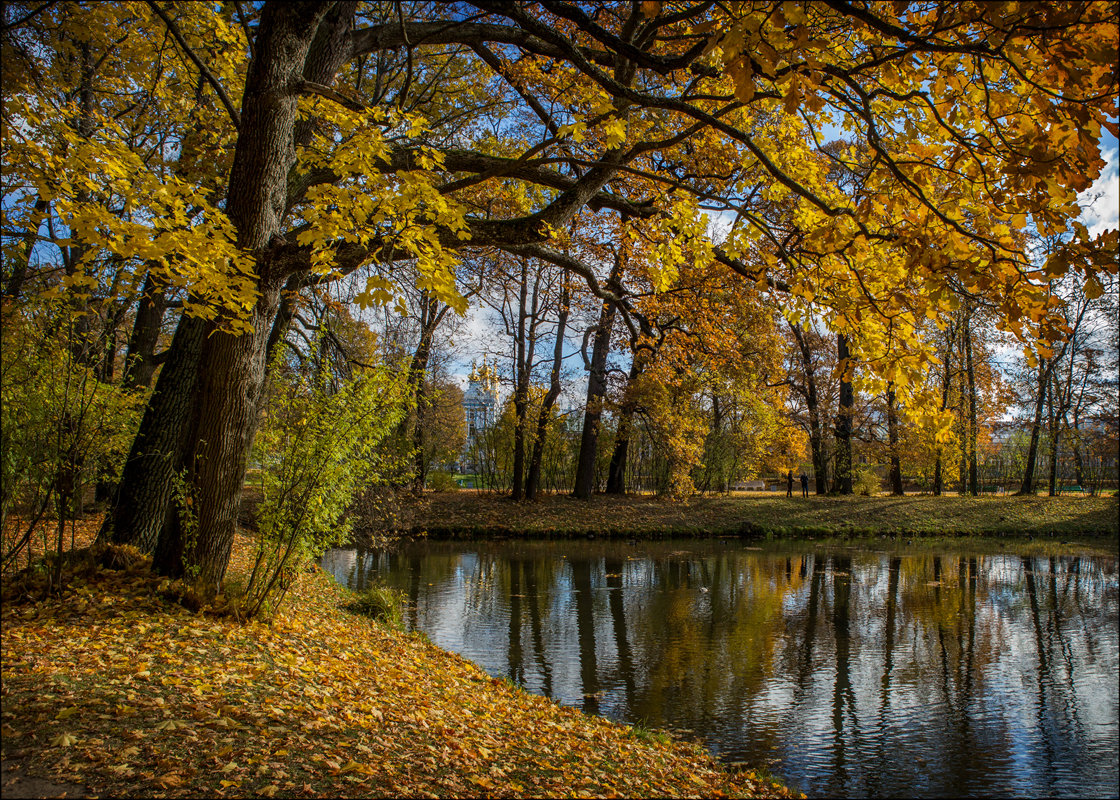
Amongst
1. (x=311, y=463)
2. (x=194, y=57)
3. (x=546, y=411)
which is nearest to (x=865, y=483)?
(x=546, y=411)

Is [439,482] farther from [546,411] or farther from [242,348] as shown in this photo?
[242,348]

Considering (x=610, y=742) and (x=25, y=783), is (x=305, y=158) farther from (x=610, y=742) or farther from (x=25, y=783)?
(x=610, y=742)

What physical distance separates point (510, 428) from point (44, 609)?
22278 millimetres

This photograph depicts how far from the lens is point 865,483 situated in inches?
1090

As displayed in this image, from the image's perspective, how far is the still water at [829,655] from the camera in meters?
5.78

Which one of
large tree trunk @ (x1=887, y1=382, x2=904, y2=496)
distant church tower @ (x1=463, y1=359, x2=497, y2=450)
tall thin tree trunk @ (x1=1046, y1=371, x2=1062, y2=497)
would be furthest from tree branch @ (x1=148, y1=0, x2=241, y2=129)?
tall thin tree trunk @ (x1=1046, y1=371, x2=1062, y2=497)

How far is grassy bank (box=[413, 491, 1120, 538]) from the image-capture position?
2114 cm

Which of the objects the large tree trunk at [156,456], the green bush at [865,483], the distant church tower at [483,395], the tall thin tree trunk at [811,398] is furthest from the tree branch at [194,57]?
the green bush at [865,483]

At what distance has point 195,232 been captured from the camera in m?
4.33

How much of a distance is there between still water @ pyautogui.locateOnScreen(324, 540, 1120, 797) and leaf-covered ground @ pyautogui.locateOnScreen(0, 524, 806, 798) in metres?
1.19

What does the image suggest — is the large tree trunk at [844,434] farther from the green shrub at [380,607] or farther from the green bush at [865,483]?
the green shrub at [380,607]

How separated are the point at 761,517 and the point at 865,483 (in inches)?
285

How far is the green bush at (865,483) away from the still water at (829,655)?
37.9ft

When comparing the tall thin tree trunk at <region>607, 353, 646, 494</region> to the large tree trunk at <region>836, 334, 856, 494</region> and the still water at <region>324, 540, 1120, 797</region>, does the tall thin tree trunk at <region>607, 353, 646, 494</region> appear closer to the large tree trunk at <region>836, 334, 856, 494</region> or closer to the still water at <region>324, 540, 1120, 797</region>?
the still water at <region>324, 540, 1120, 797</region>
